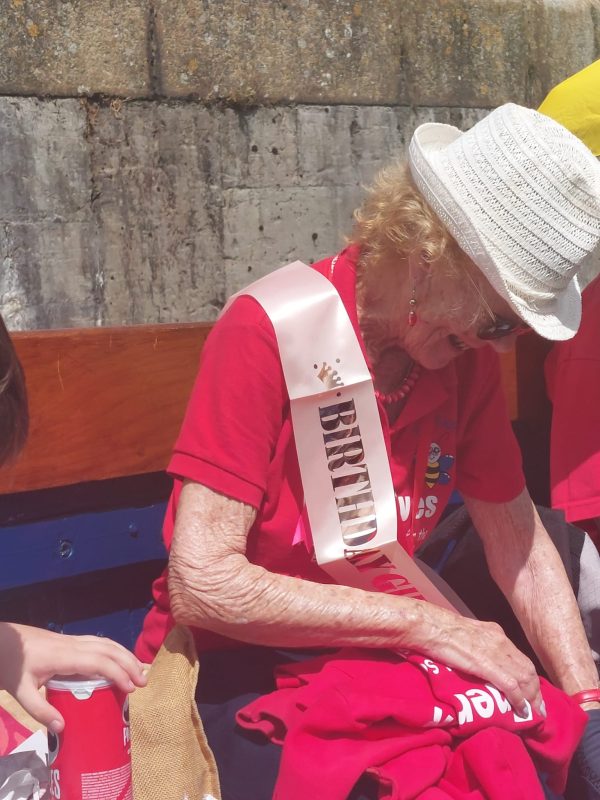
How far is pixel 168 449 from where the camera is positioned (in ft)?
9.45

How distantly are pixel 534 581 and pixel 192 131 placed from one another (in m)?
1.72

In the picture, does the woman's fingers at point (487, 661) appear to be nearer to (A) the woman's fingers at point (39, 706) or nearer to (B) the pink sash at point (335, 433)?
(B) the pink sash at point (335, 433)

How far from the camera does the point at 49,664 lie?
1593mm

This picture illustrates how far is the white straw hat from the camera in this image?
2145mm

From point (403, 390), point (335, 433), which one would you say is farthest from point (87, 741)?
point (403, 390)

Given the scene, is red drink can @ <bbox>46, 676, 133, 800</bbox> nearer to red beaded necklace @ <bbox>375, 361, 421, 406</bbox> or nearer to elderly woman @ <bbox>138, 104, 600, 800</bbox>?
elderly woman @ <bbox>138, 104, 600, 800</bbox>

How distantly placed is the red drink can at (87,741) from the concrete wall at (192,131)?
5.79 ft

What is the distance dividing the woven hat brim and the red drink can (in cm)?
108

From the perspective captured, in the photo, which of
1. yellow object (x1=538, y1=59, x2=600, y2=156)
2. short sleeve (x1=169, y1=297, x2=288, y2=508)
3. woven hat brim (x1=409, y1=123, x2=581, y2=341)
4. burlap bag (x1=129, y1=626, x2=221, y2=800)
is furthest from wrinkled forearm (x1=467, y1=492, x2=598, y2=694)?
yellow object (x1=538, y1=59, x2=600, y2=156)

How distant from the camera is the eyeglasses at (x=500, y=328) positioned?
7.36 feet

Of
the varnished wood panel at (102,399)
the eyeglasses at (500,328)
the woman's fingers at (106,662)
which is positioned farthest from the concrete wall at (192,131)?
the woman's fingers at (106,662)

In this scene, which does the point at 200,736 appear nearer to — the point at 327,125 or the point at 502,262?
the point at 502,262

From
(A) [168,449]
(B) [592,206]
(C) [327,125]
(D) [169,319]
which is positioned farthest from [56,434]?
(C) [327,125]

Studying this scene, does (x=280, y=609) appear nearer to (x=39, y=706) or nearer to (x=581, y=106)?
(x=39, y=706)
